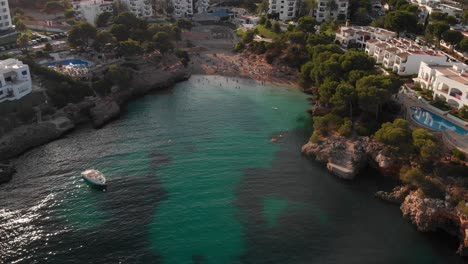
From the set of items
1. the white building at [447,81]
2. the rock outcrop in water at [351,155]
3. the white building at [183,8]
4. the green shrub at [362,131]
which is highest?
the white building at [183,8]

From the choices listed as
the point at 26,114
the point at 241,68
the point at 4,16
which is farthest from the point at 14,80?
the point at 241,68

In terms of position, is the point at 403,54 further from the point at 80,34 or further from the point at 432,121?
the point at 80,34

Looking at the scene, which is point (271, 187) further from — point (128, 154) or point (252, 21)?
point (252, 21)

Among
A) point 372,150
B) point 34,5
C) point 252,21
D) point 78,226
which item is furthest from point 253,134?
point 34,5

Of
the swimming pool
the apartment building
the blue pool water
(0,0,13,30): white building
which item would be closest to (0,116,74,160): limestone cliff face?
the blue pool water

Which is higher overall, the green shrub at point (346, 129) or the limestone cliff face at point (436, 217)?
the green shrub at point (346, 129)

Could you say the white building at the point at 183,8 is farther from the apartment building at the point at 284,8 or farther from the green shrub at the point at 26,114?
the green shrub at the point at 26,114

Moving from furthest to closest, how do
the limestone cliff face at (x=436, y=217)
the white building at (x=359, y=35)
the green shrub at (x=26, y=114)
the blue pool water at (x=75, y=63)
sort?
the white building at (x=359, y=35) < the blue pool water at (x=75, y=63) < the green shrub at (x=26, y=114) < the limestone cliff face at (x=436, y=217)

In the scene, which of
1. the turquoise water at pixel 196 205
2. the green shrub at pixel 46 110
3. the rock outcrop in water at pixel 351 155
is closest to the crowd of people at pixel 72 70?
the green shrub at pixel 46 110

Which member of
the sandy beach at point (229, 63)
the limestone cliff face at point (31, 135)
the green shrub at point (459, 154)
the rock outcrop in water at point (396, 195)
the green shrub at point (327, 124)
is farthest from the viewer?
the sandy beach at point (229, 63)
